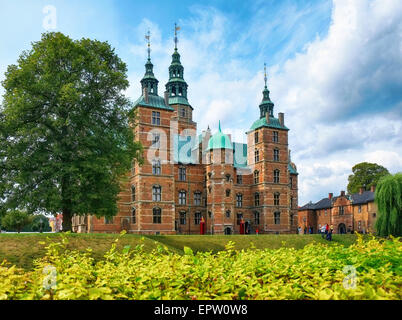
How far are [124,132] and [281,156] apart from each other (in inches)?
1134

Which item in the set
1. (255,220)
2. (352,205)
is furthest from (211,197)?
(352,205)

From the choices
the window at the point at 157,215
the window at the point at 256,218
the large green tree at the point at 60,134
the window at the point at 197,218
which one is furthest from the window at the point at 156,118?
the window at the point at 256,218

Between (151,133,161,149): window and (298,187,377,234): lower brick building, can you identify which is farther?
(298,187,377,234): lower brick building

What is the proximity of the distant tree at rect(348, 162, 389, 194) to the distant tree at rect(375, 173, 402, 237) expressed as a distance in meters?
28.3

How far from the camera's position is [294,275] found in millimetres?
5402

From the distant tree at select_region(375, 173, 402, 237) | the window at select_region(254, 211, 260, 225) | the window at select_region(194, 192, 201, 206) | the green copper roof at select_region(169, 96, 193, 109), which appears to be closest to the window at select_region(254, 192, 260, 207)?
the window at select_region(254, 211, 260, 225)

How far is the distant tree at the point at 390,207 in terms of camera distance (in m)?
33.1

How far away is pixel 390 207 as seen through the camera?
3362 centimetres

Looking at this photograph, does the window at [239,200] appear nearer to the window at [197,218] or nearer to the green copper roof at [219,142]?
the window at [197,218]

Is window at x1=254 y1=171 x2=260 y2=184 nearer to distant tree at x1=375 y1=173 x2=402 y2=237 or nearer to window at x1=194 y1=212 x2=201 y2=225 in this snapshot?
window at x1=194 y1=212 x2=201 y2=225

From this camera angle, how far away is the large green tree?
21.6 meters

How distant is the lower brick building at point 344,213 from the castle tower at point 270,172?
44.5ft
